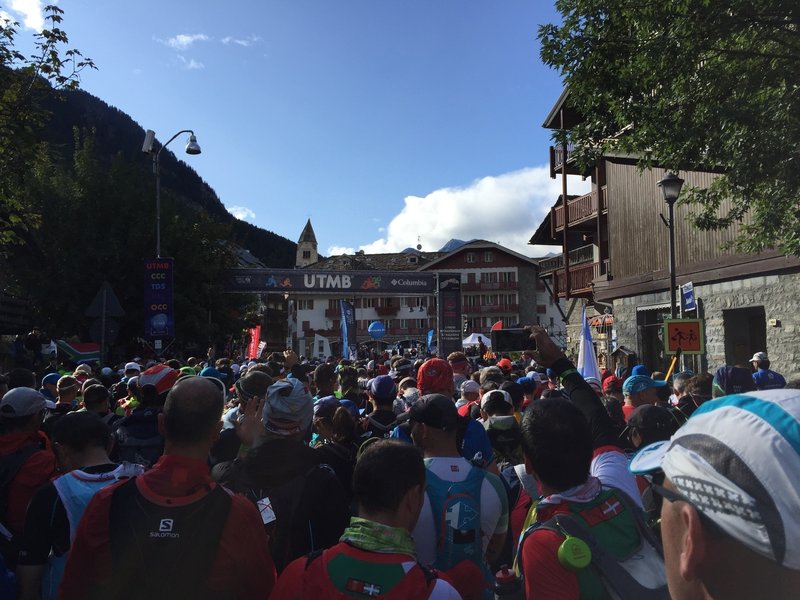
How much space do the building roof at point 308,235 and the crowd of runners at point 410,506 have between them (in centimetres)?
12502

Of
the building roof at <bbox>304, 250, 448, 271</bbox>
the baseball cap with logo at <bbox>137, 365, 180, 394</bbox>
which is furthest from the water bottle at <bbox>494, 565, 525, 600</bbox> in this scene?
the building roof at <bbox>304, 250, 448, 271</bbox>

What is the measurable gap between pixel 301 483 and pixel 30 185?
2752 centimetres

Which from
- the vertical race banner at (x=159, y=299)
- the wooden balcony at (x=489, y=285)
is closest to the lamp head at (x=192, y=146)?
the vertical race banner at (x=159, y=299)

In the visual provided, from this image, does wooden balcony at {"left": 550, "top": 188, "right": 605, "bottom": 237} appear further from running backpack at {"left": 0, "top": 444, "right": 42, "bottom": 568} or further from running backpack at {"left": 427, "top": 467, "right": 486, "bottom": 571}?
running backpack at {"left": 0, "top": 444, "right": 42, "bottom": 568}

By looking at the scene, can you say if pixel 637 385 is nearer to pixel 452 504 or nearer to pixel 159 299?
pixel 452 504

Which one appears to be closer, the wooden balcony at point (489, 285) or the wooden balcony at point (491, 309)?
the wooden balcony at point (489, 285)

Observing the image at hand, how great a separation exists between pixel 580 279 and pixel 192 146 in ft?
55.1

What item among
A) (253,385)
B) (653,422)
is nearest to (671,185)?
(653,422)

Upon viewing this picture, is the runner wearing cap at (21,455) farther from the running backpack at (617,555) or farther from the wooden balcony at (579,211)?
the wooden balcony at (579,211)

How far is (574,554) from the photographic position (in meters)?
1.96

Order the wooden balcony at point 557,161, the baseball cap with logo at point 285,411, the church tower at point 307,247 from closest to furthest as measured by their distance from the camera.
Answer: the baseball cap with logo at point 285,411 < the wooden balcony at point 557,161 < the church tower at point 307,247

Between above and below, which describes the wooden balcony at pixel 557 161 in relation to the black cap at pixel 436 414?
above

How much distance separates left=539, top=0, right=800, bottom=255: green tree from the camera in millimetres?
8320

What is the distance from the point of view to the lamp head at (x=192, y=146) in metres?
21.5
